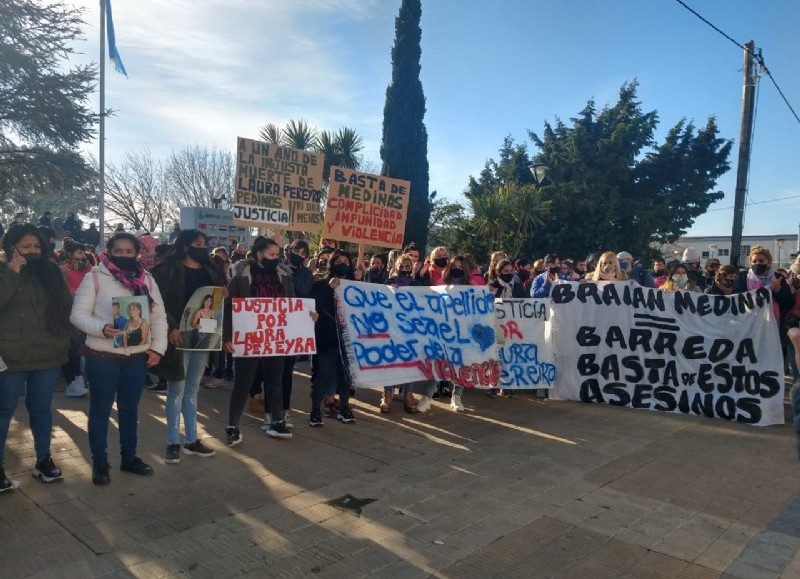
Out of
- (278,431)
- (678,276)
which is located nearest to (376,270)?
(278,431)

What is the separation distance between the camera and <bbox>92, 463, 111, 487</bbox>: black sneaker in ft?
13.6

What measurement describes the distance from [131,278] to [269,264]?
4.68ft

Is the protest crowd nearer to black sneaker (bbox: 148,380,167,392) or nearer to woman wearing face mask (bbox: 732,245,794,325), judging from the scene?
woman wearing face mask (bbox: 732,245,794,325)

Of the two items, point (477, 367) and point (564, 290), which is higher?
point (564, 290)

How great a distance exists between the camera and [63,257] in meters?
7.22

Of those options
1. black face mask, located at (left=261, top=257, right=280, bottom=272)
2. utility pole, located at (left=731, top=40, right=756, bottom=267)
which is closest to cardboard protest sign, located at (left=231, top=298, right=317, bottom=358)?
black face mask, located at (left=261, top=257, right=280, bottom=272)

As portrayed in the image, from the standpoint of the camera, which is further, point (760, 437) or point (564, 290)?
point (564, 290)

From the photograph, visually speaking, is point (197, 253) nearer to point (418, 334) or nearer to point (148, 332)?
point (148, 332)

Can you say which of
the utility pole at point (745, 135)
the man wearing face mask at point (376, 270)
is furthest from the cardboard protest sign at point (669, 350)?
the utility pole at point (745, 135)

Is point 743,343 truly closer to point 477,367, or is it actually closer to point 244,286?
point 477,367

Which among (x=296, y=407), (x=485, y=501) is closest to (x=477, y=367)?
(x=296, y=407)

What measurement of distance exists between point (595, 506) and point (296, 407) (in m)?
3.68

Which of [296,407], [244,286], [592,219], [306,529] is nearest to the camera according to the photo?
[306,529]

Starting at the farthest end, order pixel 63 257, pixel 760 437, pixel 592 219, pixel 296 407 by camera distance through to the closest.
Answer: pixel 592 219 < pixel 63 257 < pixel 296 407 < pixel 760 437
